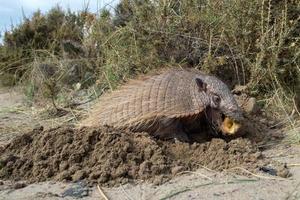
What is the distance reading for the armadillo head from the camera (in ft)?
15.0

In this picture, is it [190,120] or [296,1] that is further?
[296,1]

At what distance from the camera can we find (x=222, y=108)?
458cm

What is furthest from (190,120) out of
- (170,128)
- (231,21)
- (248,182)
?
(231,21)

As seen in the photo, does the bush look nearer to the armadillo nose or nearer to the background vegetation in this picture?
the background vegetation

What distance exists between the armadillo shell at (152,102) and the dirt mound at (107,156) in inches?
12.7

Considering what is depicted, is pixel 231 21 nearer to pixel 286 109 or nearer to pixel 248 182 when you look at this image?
pixel 286 109

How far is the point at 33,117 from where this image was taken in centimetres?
622

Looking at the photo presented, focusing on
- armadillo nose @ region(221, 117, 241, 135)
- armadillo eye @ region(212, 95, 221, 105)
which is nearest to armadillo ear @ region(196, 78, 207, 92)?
armadillo eye @ region(212, 95, 221, 105)

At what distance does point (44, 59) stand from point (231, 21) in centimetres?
344

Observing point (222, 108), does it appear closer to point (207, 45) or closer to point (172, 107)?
point (172, 107)

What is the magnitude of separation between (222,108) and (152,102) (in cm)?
59

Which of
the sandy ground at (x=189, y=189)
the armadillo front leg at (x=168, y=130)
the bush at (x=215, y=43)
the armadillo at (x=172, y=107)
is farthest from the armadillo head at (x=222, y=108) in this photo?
the sandy ground at (x=189, y=189)

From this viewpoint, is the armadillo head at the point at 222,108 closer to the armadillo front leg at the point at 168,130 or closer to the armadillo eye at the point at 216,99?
the armadillo eye at the point at 216,99

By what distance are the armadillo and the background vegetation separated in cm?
78
